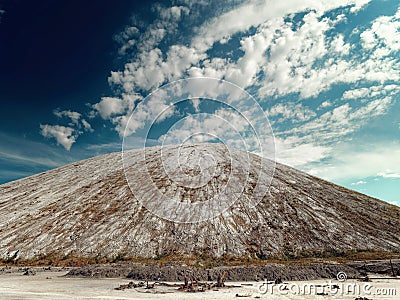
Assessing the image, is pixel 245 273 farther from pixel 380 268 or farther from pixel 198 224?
pixel 198 224

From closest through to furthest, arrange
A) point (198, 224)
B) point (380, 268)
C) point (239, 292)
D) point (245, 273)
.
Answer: point (239, 292)
point (245, 273)
point (380, 268)
point (198, 224)

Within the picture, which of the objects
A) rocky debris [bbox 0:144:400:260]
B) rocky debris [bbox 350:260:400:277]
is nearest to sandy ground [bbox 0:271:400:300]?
rocky debris [bbox 350:260:400:277]

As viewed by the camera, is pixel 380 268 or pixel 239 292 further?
pixel 380 268

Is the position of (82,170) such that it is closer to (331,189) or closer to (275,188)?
(275,188)

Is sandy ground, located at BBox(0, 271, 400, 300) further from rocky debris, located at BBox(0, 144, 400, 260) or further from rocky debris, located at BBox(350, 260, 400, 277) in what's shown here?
rocky debris, located at BBox(0, 144, 400, 260)

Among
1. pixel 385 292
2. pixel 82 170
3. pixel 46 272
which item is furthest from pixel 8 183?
pixel 385 292

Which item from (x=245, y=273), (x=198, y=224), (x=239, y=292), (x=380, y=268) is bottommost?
(x=239, y=292)

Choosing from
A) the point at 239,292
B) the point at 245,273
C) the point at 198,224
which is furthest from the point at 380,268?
the point at 198,224

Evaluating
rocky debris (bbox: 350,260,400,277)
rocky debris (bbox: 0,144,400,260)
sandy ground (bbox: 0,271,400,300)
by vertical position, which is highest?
rocky debris (bbox: 0,144,400,260)

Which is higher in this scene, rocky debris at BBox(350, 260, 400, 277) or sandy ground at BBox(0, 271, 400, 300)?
rocky debris at BBox(350, 260, 400, 277)
